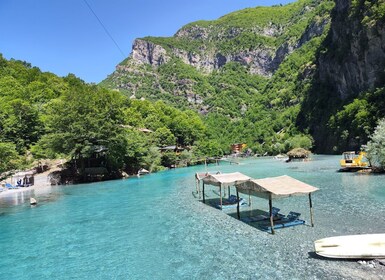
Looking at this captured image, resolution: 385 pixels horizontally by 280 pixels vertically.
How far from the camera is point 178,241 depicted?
18312mm

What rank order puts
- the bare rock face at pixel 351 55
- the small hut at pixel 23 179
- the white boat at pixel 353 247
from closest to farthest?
the white boat at pixel 353 247, the small hut at pixel 23 179, the bare rock face at pixel 351 55

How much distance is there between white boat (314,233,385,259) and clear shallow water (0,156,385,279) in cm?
35

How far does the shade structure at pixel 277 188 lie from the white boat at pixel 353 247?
442 cm

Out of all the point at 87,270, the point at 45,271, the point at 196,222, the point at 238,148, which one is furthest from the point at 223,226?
the point at 238,148

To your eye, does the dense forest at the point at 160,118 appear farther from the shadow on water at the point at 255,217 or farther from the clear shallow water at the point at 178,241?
the shadow on water at the point at 255,217

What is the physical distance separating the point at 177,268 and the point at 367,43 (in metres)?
101

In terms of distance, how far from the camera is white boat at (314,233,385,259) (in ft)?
41.7

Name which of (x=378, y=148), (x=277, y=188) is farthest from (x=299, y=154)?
(x=277, y=188)

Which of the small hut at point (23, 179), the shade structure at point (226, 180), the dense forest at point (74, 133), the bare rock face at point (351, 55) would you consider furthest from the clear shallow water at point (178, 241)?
the bare rock face at point (351, 55)

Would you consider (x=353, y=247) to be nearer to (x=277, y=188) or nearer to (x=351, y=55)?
(x=277, y=188)

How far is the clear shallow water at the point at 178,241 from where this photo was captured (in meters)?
13.6

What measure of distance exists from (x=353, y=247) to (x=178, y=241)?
9088mm

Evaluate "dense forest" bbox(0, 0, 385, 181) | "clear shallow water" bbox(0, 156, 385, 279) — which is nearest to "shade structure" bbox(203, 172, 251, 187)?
"clear shallow water" bbox(0, 156, 385, 279)

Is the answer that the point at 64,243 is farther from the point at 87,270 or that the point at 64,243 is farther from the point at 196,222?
the point at 196,222
